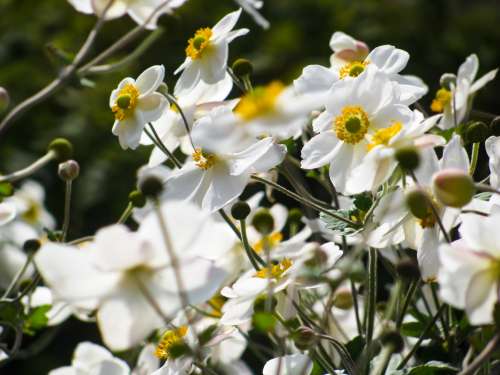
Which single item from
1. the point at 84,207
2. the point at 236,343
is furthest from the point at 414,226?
the point at 84,207

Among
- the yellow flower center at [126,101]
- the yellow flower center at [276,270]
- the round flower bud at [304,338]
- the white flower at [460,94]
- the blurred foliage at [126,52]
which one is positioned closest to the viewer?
→ the round flower bud at [304,338]

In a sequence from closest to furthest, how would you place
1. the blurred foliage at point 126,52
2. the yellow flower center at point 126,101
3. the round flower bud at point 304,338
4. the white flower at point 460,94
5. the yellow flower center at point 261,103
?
the yellow flower center at point 261,103 < the round flower bud at point 304,338 < the yellow flower center at point 126,101 < the white flower at point 460,94 < the blurred foliage at point 126,52

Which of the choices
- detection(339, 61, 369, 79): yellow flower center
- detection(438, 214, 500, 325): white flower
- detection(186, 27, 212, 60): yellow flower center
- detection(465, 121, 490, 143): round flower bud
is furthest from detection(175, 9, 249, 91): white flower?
detection(438, 214, 500, 325): white flower

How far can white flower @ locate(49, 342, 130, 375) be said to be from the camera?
84 centimetres

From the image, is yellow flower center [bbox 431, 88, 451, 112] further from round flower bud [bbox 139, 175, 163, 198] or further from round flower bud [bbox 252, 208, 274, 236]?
round flower bud [bbox 139, 175, 163, 198]

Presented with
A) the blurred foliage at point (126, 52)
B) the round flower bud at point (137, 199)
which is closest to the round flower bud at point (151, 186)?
the round flower bud at point (137, 199)

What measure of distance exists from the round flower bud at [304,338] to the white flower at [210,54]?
1.02 ft

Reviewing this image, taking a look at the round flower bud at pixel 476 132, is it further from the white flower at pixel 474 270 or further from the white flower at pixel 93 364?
the white flower at pixel 93 364

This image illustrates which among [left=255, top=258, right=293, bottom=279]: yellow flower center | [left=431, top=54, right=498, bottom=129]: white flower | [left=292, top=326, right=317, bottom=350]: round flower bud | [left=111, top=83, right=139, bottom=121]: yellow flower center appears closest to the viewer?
[left=292, top=326, right=317, bottom=350]: round flower bud

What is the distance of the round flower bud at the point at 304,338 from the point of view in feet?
2.35

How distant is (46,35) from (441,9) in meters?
1.38

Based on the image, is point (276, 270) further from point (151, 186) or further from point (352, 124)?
point (151, 186)

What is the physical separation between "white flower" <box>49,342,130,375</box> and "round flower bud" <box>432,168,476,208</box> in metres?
0.35

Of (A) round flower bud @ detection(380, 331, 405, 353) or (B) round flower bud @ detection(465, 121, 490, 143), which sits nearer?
(A) round flower bud @ detection(380, 331, 405, 353)
